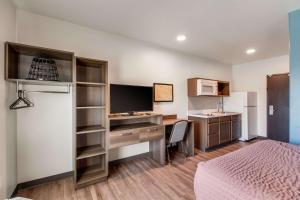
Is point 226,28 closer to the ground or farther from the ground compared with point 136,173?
farther from the ground

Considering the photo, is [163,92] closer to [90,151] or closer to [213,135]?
[213,135]

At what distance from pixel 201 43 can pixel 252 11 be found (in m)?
1.19

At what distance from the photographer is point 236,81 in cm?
508

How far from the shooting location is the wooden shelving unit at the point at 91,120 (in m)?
2.21

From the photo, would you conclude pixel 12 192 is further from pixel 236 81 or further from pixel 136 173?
pixel 236 81

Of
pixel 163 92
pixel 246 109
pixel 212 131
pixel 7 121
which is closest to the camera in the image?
pixel 7 121

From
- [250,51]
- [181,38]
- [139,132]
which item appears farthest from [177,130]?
[250,51]

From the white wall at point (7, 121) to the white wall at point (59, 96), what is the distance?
0.14 m

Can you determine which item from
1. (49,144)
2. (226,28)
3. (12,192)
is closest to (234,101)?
(226,28)

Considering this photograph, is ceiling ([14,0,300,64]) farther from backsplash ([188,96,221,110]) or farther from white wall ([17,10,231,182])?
backsplash ([188,96,221,110])

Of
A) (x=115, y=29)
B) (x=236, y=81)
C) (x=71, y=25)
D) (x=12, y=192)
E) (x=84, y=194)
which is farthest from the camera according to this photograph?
(x=236, y=81)

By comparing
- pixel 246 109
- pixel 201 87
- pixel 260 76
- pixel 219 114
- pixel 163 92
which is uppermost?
pixel 260 76

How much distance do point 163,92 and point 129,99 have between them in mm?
1026

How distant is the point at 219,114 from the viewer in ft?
13.1
